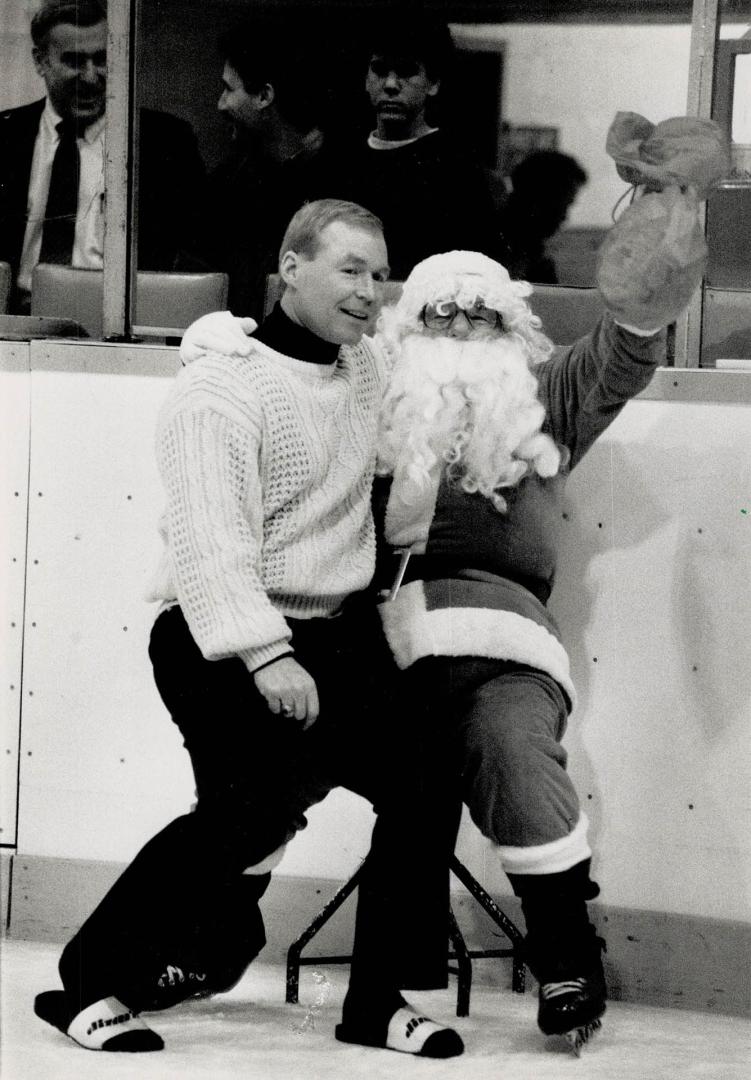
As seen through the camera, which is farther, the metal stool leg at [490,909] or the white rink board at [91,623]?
the white rink board at [91,623]

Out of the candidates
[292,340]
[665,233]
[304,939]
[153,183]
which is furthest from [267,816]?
[153,183]

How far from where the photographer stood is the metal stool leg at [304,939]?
7.44ft

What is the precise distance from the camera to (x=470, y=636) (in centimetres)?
218

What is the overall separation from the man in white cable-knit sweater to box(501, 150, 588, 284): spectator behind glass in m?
2.71

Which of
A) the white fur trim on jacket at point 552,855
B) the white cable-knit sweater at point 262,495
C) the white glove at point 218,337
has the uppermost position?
the white glove at point 218,337

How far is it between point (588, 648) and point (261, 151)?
2440 mm

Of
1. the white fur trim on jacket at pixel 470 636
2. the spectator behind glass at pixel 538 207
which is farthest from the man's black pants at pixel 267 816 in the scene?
the spectator behind glass at pixel 538 207

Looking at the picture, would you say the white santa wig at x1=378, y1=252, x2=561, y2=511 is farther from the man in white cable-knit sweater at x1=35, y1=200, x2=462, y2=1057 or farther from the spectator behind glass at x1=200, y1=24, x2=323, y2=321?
the spectator behind glass at x1=200, y1=24, x2=323, y2=321

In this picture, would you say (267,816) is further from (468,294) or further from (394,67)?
(394,67)

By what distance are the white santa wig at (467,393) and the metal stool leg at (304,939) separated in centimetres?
62

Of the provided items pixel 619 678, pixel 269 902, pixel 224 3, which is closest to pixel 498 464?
pixel 619 678

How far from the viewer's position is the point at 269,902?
258cm

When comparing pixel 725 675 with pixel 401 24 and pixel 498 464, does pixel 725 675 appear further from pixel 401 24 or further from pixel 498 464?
pixel 401 24

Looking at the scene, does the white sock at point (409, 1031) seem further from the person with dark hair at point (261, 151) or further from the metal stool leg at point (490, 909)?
the person with dark hair at point (261, 151)
